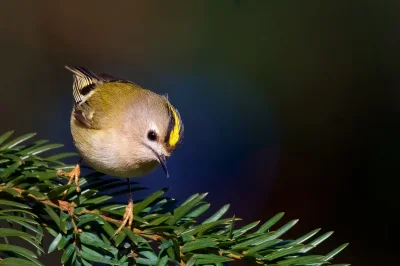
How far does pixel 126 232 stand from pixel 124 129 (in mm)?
601

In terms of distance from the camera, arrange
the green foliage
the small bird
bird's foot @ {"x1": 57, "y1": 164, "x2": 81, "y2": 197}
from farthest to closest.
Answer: the small bird < bird's foot @ {"x1": 57, "y1": 164, "x2": 81, "y2": 197} < the green foliage

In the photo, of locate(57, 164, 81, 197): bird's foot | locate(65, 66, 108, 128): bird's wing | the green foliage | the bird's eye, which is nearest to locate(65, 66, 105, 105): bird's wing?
locate(65, 66, 108, 128): bird's wing

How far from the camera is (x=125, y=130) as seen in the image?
1473 millimetres

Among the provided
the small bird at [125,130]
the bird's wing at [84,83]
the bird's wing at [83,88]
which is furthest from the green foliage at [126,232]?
the bird's wing at [84,83]

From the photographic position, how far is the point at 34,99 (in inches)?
82.3

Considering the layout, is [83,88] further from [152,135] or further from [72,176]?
[72,176]

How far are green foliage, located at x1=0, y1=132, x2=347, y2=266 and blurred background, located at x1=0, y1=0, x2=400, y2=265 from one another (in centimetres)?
79

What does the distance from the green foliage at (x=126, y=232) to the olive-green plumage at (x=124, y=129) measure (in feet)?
1.08

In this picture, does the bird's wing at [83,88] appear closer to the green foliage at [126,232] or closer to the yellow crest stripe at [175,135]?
the yellow crest stripe at [175,135]

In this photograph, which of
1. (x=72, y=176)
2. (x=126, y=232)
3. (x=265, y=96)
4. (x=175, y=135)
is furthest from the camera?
(x=265, y=96)

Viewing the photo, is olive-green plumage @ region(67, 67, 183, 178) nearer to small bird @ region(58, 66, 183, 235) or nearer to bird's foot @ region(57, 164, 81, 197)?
small bird @ region(58, 66, 183, 235)

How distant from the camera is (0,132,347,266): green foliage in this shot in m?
0.86

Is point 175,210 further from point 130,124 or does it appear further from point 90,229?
point 130,124

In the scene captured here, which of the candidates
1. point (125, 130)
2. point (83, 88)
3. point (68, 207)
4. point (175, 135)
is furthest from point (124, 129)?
point (68, 207)
